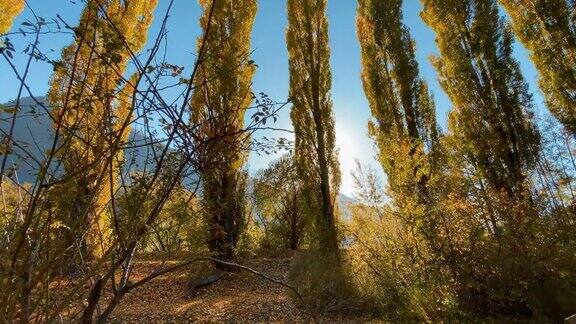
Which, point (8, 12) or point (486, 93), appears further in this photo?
point (486, 93)

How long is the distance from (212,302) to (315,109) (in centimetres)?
700

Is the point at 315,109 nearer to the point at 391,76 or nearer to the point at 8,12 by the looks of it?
the point at 391,76

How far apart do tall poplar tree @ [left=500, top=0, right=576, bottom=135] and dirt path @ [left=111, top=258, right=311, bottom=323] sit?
9567 mm

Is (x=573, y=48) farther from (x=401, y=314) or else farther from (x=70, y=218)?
(x=70, y=218)

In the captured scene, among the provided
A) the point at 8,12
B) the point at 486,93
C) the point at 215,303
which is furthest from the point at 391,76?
the point at 8,12

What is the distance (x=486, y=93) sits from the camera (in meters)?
13.1

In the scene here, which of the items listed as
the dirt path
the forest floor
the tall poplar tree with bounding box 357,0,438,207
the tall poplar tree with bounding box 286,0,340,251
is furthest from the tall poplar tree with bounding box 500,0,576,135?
the dirt path

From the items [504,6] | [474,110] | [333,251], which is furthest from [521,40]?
[333,251]

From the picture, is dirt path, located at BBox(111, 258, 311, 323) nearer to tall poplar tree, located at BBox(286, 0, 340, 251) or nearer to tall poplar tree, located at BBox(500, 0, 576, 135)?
tall poplar tree, located at BBox(286, 0, 340, 251)

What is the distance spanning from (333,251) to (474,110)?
21.8 ft

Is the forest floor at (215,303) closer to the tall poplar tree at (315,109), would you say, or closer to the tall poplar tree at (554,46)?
the tall poplar tree at (315,109)

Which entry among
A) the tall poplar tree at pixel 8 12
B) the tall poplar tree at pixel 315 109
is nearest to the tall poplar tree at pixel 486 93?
the tall poplar tree at pixel 315 109

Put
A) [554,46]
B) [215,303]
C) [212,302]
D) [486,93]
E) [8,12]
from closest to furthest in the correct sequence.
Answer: [8,12] < [215,303] < [212,302] < [554,46] < [486,93]

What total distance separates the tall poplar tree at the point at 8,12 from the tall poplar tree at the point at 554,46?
13683 millimetres
